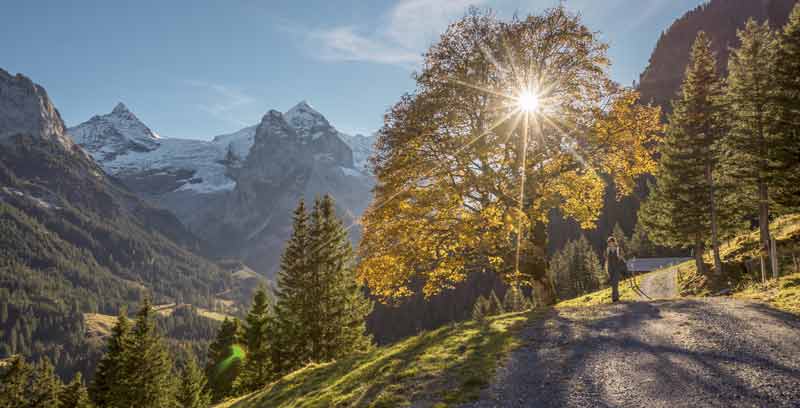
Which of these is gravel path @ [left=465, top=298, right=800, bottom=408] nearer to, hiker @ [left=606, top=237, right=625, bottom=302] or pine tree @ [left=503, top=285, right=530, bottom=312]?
hiker @ [left=606, top=237, right=625, bottom=302]

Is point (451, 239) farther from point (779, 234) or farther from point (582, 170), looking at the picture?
point (779, 234)

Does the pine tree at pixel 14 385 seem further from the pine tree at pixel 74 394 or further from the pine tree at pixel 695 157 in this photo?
the pine tree at pixel 695 157

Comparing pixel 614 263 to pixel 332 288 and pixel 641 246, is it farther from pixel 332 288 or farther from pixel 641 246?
pixel 641 246

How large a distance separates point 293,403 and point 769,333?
13.0 m

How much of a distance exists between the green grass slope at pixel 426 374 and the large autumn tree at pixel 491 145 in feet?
8.83

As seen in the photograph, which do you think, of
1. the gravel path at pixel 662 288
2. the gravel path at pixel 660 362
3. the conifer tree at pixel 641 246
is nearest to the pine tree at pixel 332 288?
the gravel path at pixel 662 288

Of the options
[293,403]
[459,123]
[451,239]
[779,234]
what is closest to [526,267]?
[451,239]

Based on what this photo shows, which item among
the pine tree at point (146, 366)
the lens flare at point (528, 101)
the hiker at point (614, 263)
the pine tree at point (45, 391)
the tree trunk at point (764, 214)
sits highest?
the lens flare at point (528, 101)

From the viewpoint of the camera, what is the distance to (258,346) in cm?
4056

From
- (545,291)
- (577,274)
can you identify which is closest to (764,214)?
(545,291)

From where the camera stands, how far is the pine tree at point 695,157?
29797 millimetres

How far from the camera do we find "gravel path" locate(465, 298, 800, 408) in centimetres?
732

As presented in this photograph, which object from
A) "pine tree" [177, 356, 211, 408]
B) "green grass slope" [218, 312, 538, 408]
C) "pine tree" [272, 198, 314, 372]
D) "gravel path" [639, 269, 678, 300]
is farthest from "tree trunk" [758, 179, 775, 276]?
"pine tree" [177, 356, 211, 408]

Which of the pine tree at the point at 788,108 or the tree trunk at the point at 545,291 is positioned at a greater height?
the pine tree at the point at 788,108
